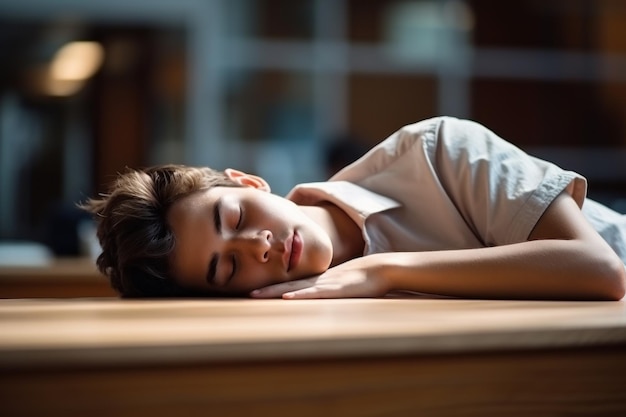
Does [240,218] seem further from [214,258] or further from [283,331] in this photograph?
[283,331]

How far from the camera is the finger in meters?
1.25

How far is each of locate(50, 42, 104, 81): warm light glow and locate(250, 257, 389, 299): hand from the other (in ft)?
16.6

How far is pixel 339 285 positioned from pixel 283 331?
469mm

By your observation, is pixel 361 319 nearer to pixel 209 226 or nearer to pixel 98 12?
pixel 209 226

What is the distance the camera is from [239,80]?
605 centimetres

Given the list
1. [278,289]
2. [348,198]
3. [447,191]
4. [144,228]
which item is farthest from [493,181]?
[144,228]

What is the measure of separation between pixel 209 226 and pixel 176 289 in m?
0.11

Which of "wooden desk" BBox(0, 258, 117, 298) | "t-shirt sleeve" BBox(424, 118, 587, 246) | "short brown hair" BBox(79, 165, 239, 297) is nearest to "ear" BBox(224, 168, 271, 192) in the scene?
"short brown hair" BBox(79, 165, 239, 297)

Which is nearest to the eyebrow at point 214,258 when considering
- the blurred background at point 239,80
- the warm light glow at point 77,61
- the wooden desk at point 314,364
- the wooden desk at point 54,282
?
the wooden desk at point 314,364

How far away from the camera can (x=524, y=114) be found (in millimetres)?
6512

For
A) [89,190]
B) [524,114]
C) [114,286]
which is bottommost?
[89,190]

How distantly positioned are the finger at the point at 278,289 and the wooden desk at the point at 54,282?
1.24 meters

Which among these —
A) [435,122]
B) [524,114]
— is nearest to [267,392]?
[435,122]

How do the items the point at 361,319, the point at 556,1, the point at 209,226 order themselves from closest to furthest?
the point at 361,319
the point at 209,226
the point at 556,1
